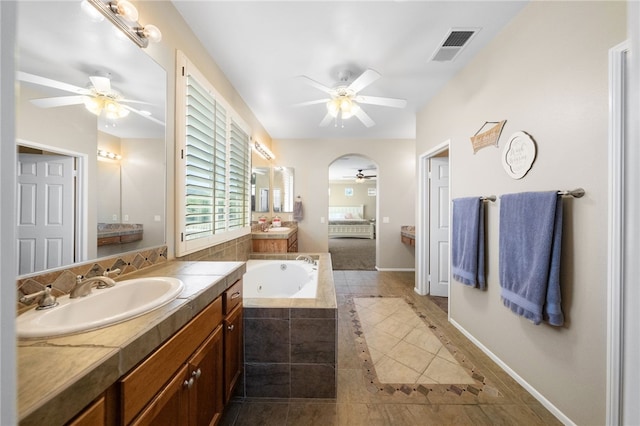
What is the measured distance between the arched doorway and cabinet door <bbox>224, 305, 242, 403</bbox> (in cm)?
486

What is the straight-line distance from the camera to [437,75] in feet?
8.18

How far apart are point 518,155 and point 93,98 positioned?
103 inches

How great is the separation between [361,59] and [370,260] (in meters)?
4.29

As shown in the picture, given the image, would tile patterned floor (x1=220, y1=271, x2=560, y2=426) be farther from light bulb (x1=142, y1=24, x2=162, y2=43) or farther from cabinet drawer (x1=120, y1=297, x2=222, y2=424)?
light bulb (x1=142, y1=24, x2=162, y2=43)

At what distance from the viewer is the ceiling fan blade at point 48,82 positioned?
0.91 metres

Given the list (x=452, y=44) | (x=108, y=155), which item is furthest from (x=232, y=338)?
(x=452, y=44)

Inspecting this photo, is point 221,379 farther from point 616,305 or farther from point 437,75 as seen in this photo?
point 437,75

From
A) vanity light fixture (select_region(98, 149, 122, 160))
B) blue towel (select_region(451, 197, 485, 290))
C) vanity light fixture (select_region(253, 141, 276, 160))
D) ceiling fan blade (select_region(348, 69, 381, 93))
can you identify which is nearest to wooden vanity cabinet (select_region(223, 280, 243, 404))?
vanity light fixture (select_region(98, 149, 122, 160))

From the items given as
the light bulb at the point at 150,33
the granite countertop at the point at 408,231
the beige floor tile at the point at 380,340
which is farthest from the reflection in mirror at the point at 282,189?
the light bulb at the point at 150,33

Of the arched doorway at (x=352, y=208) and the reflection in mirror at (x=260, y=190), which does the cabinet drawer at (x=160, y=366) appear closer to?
the reflection in mirror at (x=260, y=190)

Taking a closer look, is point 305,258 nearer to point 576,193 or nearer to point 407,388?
point 407,388

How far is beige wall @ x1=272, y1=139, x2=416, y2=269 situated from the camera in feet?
15.0

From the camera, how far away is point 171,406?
90 centimetres

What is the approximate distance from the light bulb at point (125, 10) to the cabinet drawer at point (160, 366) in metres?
1.53
